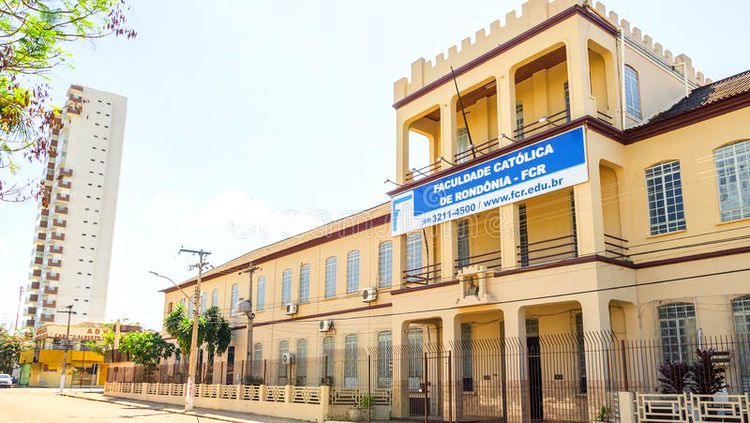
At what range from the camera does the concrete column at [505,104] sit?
19.9 m

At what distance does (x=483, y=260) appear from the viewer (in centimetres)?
2206

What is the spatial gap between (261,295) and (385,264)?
40.6 feet

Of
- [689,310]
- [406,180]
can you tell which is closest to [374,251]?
[406,180]

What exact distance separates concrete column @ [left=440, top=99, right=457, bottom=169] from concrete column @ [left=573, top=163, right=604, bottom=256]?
537cm

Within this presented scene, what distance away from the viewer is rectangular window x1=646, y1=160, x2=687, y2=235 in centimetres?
1742

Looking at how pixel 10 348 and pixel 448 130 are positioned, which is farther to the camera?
pixel 10 348

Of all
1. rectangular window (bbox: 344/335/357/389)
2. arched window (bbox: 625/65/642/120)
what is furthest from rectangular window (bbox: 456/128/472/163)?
rectangular window (bbox: 344/335/357/389)

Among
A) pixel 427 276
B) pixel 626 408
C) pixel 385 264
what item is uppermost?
pixel 385 264

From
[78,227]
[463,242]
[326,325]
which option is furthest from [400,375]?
[78,227]

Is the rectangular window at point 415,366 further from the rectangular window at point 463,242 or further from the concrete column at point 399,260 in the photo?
the rectangular window at point 463,242

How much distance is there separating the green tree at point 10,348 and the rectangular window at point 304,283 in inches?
2226

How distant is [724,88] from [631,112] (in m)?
2.66

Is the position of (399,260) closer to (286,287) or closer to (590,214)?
(590,214)

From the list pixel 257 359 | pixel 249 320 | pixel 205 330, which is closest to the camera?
pixel 249 320
